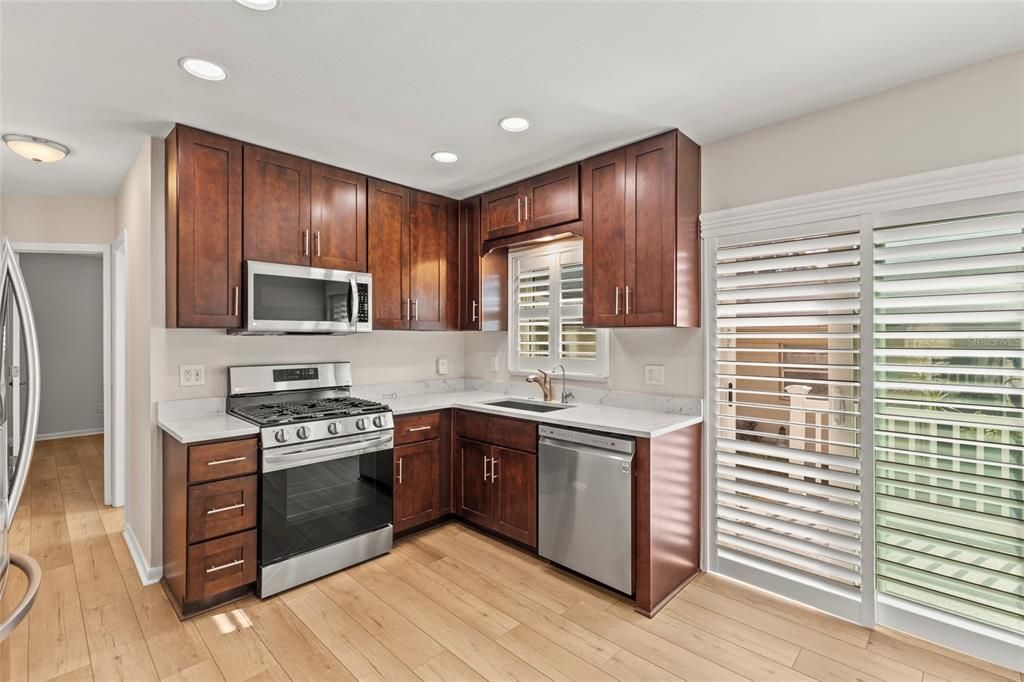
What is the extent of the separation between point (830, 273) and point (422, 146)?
2283 millimetres

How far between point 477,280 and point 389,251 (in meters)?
0.72

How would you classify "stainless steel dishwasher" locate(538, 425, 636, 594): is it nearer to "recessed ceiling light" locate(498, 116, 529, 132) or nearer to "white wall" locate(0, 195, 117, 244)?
"recessed ceiling light" locate(498, 116, 529, 132)

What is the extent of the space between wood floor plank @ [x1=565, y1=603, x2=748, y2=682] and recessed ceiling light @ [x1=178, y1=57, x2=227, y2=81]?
9.50 ft

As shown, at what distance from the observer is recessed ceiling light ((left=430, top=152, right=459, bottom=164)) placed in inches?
122

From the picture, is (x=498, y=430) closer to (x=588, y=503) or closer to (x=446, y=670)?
(x=588, y=503)

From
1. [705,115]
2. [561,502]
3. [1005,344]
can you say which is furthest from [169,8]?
[1005,344]

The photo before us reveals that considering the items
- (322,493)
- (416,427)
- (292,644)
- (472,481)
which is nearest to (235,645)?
(292,644)

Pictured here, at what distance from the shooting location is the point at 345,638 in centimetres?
226

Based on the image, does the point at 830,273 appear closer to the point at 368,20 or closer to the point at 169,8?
the point at 368,20

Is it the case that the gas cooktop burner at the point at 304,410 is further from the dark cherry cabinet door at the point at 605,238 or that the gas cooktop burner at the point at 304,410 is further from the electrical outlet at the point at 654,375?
the electrical outlet at the point at 654,375

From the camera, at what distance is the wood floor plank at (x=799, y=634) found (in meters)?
2.04

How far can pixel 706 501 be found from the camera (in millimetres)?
2854

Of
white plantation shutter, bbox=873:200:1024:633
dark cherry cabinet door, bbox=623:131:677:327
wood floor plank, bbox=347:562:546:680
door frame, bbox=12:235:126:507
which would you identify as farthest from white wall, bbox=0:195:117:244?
white plantation shutter, bbox=873:200:1024:633

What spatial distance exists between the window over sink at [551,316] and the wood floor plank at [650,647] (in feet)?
4.80
